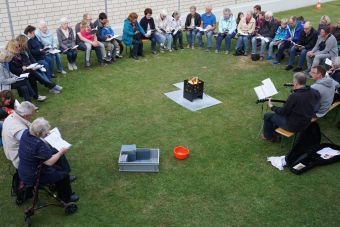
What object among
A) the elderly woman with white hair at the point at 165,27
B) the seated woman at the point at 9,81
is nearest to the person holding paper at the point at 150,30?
the elderly woman with white hair at the point at 165,27

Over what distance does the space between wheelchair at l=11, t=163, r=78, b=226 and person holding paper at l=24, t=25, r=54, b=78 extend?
4.57 metres

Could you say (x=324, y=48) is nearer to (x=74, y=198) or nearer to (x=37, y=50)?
(x=37, y=50)

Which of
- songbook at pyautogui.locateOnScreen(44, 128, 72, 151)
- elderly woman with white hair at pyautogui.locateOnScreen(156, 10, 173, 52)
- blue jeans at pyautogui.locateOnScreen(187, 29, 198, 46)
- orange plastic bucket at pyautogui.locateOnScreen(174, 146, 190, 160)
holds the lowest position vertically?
orange plastic bucket at pyautogui.locateOnScreen(174, 146, 190, 160)

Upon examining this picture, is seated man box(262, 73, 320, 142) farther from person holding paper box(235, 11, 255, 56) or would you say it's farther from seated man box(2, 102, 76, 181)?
person holding paper box(235, 11, 255, 56)

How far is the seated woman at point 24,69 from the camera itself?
7930 mm

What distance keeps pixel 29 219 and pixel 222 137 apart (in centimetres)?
380

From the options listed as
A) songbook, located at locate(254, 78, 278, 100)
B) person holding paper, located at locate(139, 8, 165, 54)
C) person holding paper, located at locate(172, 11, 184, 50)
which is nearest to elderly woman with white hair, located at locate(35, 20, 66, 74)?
person holding paper, located at locate(139, 8, 165, 54)

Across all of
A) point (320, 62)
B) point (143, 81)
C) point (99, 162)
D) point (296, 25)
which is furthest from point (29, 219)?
point (296, 25)

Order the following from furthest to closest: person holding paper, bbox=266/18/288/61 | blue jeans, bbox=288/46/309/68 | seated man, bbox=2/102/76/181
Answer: person holding paper, bbox=266/18/288/61 → blue jeans, bbox=288/46/309/68 → seated man, bbox=2/102/76/181

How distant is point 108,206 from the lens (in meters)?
5.29

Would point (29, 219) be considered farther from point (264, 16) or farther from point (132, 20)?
point (264, 16)

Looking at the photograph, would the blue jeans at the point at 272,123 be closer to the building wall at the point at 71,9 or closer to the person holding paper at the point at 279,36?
the person holding paper at the point at 279,36

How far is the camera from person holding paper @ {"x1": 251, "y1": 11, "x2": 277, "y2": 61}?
11.1 m

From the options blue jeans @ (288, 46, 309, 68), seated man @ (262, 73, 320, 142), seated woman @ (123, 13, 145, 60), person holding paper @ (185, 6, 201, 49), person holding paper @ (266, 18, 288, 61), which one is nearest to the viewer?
seated man @ (262, 73, 320, 142)
